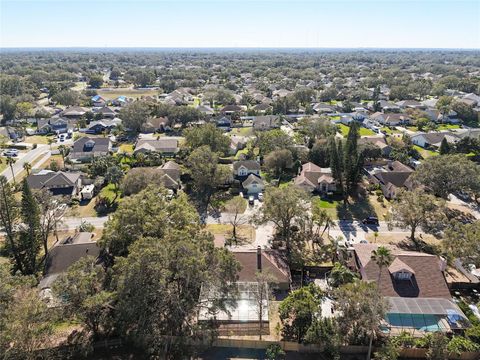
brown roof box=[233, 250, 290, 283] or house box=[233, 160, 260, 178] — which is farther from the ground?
brown roof box=[233, 250, 290, 283]

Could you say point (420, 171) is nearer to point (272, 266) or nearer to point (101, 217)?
point (272, 266)

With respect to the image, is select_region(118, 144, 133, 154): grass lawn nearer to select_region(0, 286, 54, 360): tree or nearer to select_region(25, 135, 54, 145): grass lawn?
select_region(25, 135, 54, 145): grass lawn

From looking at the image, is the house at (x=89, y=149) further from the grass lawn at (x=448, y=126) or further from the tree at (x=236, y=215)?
the grass lawn at (x=448, y=126)

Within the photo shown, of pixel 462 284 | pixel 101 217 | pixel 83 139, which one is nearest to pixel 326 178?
pixel 462 284

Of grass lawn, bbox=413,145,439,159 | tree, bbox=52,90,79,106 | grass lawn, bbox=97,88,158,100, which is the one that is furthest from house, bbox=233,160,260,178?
grass lawn, bbox=97,88,158,100

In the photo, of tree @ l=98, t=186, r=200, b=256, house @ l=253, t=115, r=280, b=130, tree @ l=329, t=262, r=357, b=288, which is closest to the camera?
tree @ l=329, t=262, r=357, b=288

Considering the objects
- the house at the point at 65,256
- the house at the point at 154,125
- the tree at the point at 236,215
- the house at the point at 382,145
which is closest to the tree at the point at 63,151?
the house at the point at 154,125

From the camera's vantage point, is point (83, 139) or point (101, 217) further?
point (83, 139)
